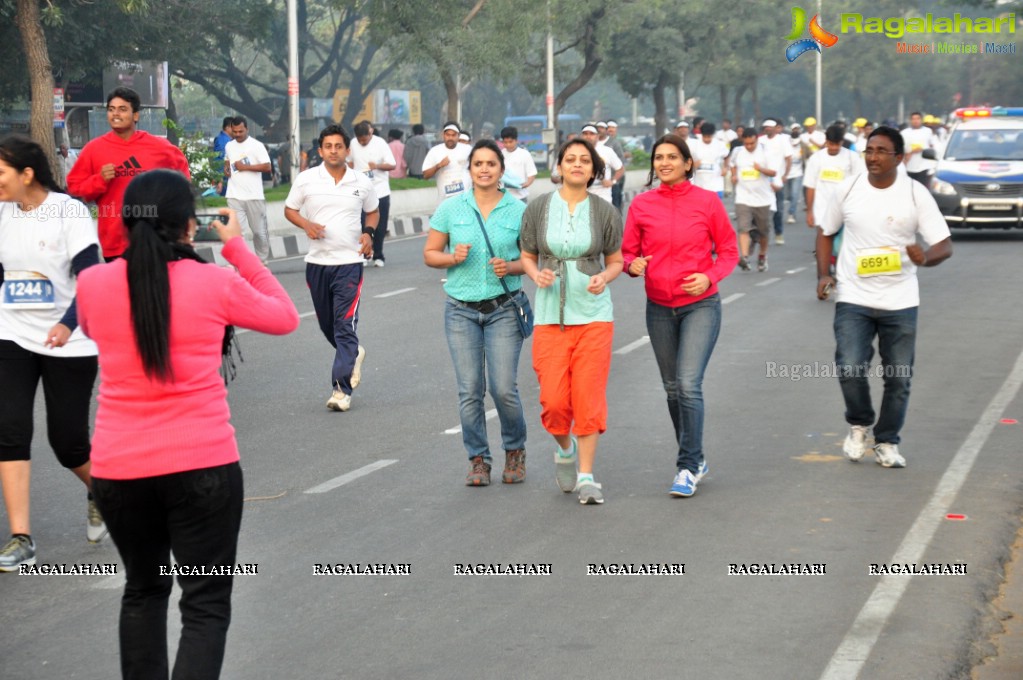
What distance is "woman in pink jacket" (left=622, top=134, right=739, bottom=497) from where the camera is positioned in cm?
746

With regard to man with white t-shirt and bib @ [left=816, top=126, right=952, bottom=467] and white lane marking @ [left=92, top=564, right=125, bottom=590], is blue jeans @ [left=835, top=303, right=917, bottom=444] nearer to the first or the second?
man with white t-shirt and bib @ [left=816, top=126, right=952, bottom=467]

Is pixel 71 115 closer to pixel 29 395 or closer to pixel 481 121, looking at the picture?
pixel 29 395

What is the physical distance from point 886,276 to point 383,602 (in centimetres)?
365

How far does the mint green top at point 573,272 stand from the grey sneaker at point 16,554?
2627 mm

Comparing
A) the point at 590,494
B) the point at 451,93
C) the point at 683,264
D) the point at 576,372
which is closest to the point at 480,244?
the point at 576,372

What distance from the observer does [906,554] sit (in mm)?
6422

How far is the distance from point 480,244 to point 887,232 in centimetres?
221

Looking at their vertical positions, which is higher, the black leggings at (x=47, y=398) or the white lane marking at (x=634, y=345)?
the black leggings at (x=47, y=398)

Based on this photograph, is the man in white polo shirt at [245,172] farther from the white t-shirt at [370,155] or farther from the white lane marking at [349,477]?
the white lane marking at [349,477]

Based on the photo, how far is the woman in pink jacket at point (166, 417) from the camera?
3.96 meters

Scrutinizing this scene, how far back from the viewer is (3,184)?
20.0ft

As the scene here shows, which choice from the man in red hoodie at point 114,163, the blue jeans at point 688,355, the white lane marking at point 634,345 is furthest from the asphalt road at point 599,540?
the man in red hoodie at point 114,163

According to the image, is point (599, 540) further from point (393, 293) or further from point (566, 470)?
point (393, 293)

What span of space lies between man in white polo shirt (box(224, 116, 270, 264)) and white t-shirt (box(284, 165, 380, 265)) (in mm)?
7798
